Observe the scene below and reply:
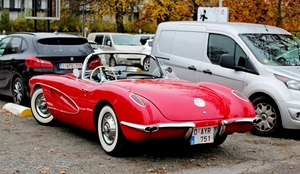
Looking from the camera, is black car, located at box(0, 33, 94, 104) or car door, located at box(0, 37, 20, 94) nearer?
black car, located at box(0, 33, 94, 104)

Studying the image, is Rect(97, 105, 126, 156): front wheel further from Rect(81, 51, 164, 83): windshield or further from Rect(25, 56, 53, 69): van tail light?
Rect(25, 56, 53, 69): van tail light

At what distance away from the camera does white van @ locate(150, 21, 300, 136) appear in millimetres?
7703

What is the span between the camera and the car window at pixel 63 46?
32.7 feet

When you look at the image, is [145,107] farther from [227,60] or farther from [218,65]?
[218,65]

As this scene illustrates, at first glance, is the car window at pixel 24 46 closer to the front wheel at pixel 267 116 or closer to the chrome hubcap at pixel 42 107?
the chrome hubcap at pixel 42 107

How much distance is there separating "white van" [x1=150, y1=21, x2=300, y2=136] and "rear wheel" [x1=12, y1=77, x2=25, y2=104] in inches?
115

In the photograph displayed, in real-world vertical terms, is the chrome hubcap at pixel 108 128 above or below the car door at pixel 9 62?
below

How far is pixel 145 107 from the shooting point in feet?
18.4

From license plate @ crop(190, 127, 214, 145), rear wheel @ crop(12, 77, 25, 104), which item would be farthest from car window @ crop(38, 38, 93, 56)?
license plate @ crop(190, 127, 214, 145)

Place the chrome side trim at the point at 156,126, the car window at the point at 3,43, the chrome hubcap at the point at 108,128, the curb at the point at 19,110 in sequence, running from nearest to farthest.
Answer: the chrome side trim at the point at 156,126
the chrome hubcap at the point at 108,128
the curb at the point at 19,110
the car window at the point at 3,43

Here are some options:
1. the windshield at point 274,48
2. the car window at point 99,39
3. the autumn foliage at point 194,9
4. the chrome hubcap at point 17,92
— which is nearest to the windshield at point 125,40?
the car window at point 99,39

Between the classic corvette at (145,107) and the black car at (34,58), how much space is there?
8.15 ft

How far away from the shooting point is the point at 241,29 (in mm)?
8898

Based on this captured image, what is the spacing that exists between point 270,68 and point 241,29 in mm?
1166
